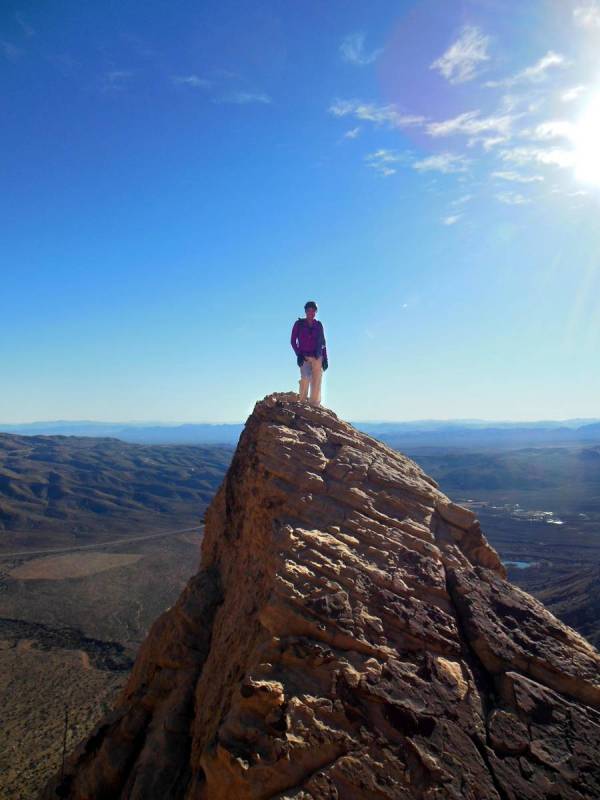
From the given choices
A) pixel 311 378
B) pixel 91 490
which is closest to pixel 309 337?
pixel 311 378

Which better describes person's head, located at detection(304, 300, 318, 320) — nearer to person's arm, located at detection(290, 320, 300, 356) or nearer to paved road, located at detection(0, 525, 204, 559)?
person's arm, located at detection(290, 320, 300, 356)

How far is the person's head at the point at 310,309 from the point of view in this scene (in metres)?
10.2

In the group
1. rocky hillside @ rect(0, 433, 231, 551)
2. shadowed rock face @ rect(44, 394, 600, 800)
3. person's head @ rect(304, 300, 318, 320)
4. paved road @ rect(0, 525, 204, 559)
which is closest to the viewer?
shadowed rock face @ rect(44, 394, 600, 800)

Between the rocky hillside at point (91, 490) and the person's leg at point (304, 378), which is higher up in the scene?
the person's leg at point (304, 378)

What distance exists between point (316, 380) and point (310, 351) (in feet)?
2.03

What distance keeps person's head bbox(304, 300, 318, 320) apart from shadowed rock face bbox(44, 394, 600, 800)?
2.37 meters

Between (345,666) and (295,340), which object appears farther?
(295,340)

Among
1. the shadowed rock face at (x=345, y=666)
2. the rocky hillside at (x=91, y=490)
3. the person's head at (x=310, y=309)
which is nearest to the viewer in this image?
the shadowed rock face at (x=345, y=666)

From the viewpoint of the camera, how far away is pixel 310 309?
33.6ft

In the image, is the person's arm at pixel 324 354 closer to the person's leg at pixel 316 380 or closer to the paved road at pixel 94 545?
the person's leg at pixel 316 380

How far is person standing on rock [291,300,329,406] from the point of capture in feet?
34.1

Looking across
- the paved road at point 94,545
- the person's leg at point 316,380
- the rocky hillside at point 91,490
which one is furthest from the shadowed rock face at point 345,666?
the rocky hillside at point 91,490

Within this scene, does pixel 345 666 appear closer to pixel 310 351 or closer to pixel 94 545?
pixel 310 351

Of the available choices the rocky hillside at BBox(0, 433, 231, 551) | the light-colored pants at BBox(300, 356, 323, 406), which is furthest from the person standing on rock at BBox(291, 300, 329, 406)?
the rocky hillside at BBox(0, 433, 231, 551)
